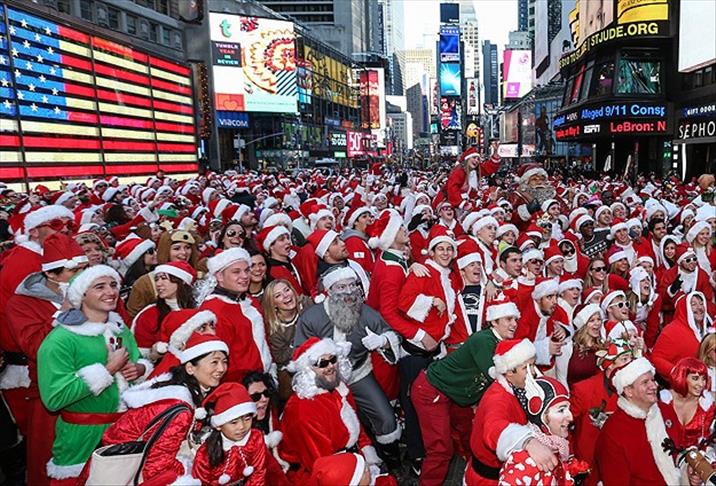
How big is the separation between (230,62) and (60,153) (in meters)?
39.6

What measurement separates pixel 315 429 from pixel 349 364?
0.69 metres

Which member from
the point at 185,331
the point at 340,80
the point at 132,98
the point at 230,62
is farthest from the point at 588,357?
the point at 340,80

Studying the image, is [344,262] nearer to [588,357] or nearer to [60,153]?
[588,357]

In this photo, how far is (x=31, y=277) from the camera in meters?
4.72

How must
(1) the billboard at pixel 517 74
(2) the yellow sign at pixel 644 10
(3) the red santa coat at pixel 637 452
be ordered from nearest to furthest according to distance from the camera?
(3) the red santa coat at pixel 637 452
(2) the yellow sign at pixel 644 10
(1) the billboard at pixel 517 74

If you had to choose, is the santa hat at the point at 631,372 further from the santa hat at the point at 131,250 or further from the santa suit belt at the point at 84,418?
the santa hat at the point at 131,250

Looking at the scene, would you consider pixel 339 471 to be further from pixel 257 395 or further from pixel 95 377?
pixel 95 377

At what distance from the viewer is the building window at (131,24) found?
137ft

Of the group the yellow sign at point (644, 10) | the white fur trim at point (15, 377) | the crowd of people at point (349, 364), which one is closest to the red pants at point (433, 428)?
the crowd of people at point (349, 364)

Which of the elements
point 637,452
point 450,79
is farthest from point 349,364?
point 450,79

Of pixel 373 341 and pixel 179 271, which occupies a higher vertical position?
pixel 179 271

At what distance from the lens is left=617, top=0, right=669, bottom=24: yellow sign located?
28.4m

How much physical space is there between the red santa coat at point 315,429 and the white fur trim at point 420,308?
136cm

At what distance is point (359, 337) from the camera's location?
4.96 meters
